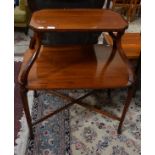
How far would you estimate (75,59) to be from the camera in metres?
1.38

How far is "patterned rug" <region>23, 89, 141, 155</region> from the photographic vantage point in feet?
4.60

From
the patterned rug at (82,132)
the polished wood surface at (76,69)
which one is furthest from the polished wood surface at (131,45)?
the patterned rug at (82,132)

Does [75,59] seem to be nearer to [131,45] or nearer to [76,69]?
[76,69]

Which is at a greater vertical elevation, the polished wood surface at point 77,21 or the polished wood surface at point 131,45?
the polished wood surface at point 77,21

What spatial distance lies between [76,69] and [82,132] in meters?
0.48

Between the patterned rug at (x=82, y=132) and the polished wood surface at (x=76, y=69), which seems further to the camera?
the patterned rug at (x=82, y=132)

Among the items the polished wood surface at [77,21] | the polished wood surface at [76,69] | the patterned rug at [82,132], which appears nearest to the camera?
the polished wood surface at [77,21]

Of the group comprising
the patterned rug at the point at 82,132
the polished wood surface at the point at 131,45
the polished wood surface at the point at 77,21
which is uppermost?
the polished wood surface at the point at 77,21

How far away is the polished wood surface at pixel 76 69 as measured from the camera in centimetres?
119

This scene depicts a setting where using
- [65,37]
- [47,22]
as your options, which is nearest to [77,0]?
[65,37]

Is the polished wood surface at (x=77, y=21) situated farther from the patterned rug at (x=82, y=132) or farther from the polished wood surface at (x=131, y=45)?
the patterned rug at (x=82, y=132)

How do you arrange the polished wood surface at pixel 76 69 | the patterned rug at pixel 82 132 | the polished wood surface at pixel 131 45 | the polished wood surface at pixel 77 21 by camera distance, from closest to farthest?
the polished wood surface at pixel 77 21
the polished wood surface at pixel 76 69
the patterned rug at pixel 82 132
the polished wood surface at pixel 131 45

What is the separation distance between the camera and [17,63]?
2.16 m

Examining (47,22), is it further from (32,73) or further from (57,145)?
(57,145)
